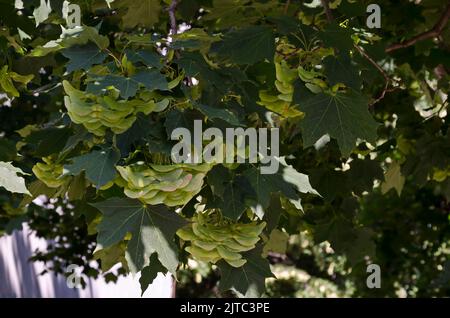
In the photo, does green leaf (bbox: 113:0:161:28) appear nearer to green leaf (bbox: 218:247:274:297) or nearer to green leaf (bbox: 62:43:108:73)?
green leaf (bbox: 62:43:108:73)

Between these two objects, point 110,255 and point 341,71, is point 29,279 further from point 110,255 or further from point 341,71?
point 341,71

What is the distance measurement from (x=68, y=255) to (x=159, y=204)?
146 inches

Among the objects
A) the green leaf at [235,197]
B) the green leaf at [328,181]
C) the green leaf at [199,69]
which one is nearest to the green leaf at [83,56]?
the green leaf at [199,69]

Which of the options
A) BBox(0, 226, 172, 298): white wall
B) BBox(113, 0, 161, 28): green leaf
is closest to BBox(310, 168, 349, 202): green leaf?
BBox(113, 0, 161, 28): green leaf

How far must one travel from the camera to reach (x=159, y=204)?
7.20 ft

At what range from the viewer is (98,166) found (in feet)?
7.03

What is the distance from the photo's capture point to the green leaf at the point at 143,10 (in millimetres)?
3326

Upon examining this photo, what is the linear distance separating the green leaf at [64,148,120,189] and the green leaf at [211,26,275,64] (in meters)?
0.58

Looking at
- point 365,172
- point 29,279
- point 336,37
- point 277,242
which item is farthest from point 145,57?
point 29,279

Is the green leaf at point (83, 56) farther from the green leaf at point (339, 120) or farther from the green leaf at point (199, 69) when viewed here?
the green leaf at point (339, 120)

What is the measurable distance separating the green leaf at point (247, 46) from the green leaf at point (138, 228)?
0.60 m

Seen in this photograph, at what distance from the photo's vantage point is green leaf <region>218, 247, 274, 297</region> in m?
2.44
